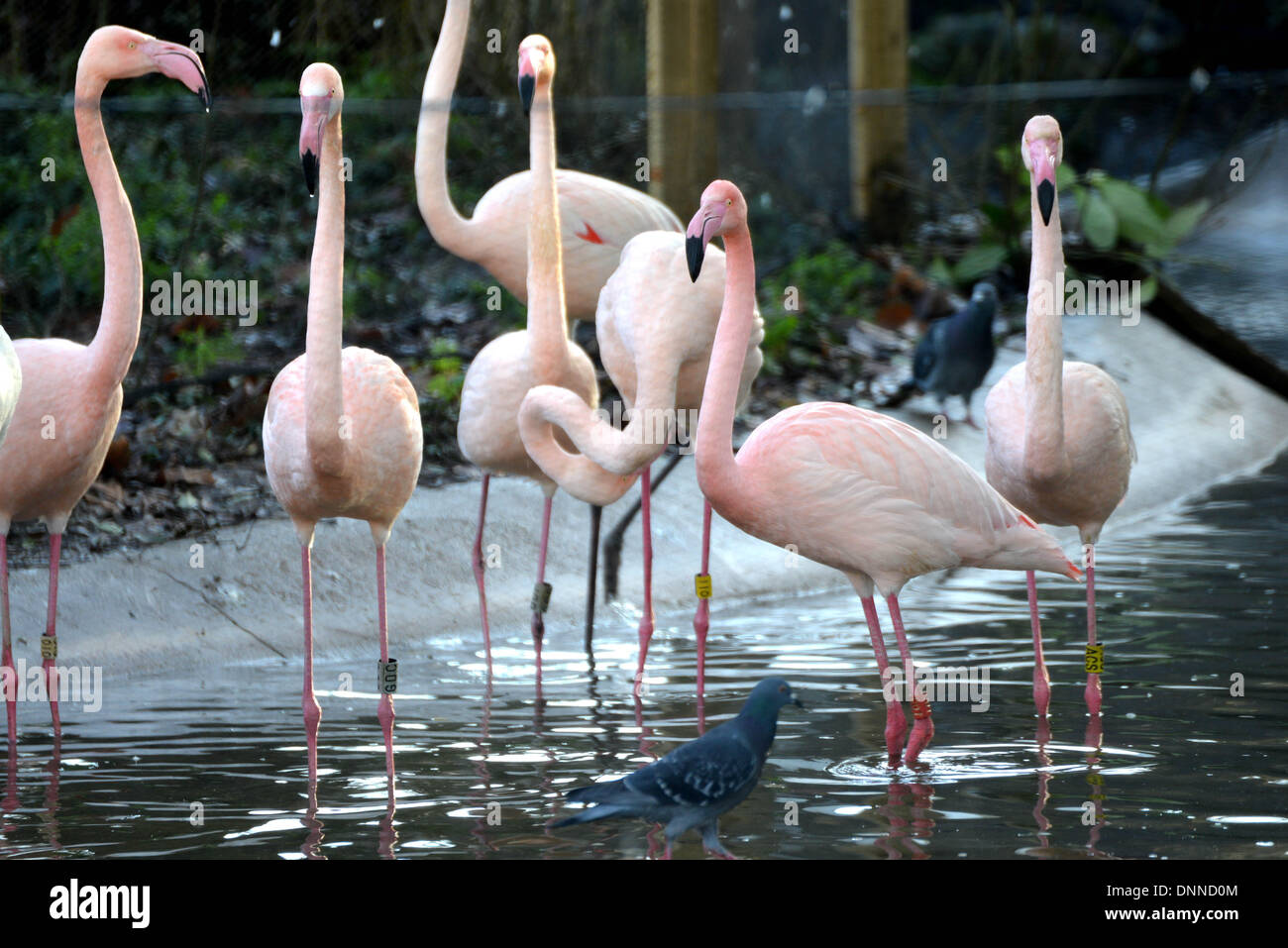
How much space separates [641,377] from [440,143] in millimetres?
2063

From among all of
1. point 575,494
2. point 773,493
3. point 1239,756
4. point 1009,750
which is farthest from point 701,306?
point 1239,756

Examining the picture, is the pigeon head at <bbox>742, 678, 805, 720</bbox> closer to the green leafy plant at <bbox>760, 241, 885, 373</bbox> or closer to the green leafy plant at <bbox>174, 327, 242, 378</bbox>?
the green leafy plant at <bbox>174, 327, 242, 378</bbox>

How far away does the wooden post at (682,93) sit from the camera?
10.1 m

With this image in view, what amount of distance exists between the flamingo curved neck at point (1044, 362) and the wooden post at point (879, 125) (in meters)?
6.90

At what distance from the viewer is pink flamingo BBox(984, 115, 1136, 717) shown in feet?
17.0

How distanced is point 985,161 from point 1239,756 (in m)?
8.04

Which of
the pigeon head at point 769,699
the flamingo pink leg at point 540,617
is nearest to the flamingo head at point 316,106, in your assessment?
the pigeon head at point 769,699

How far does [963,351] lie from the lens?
925cm

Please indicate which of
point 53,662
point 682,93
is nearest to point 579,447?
point 53,662

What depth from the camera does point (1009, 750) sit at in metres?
5.02

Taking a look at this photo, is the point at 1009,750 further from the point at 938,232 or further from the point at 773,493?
the point at 938,232

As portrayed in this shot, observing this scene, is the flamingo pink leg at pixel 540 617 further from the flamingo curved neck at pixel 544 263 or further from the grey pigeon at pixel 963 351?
the grey pigeon at pixel 963 351

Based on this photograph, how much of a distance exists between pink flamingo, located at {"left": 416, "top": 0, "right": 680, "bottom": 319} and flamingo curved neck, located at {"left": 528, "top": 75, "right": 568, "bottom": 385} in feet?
3.93

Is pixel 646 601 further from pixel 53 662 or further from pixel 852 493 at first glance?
pixel 53 662
